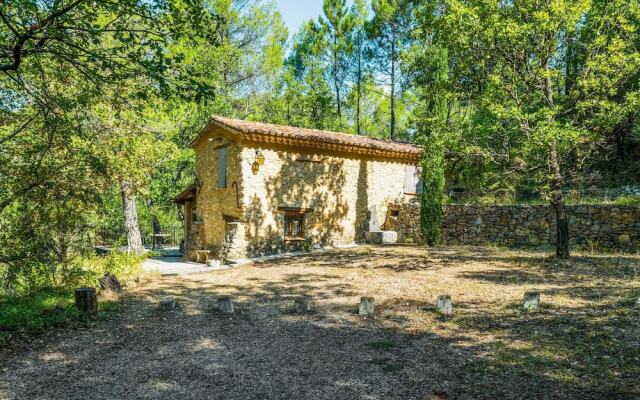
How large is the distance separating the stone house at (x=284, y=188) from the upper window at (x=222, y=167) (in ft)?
0.12

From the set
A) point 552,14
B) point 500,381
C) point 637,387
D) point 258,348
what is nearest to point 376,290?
point 258,348

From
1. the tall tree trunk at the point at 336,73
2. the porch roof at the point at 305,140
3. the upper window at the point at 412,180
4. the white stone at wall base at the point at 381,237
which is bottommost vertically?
the white stone at wall base at the point at 381,237

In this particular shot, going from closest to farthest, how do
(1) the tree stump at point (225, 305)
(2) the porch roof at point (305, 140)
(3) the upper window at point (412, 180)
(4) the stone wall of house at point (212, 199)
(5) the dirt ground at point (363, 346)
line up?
(5) the dirt ground at point (363, 346)
(1) the tree stump at point (225, 305)
(2) the porch roof at point (305, 140)
(4) the stone wall of house at point (212, 199)
(3) the upper window at point (412, 180)

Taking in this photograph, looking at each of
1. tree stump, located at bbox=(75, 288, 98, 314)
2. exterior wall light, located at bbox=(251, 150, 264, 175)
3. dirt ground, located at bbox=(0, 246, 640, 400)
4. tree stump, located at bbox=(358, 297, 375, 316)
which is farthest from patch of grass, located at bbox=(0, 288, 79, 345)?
exterior wall light, located at bbox=(251, 150, 264, 175)

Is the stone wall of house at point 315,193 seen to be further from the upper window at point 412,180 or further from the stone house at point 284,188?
the upper window at point 412,180

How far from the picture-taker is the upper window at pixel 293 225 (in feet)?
51.8

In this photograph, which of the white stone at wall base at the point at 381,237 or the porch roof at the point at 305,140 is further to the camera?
the white stone at wall base at the point at 381,237

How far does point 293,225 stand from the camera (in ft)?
52.4

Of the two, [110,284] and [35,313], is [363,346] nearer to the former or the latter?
[35,313]

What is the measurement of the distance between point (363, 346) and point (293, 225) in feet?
34.3

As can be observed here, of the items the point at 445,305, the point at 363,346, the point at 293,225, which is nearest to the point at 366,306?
the point at 445,305

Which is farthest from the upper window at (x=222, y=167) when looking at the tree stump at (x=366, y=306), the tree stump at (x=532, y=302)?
the tree stump at (x=532, y=302)

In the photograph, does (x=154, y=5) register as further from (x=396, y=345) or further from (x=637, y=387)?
(x=637, y=387)

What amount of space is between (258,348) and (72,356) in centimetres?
246
